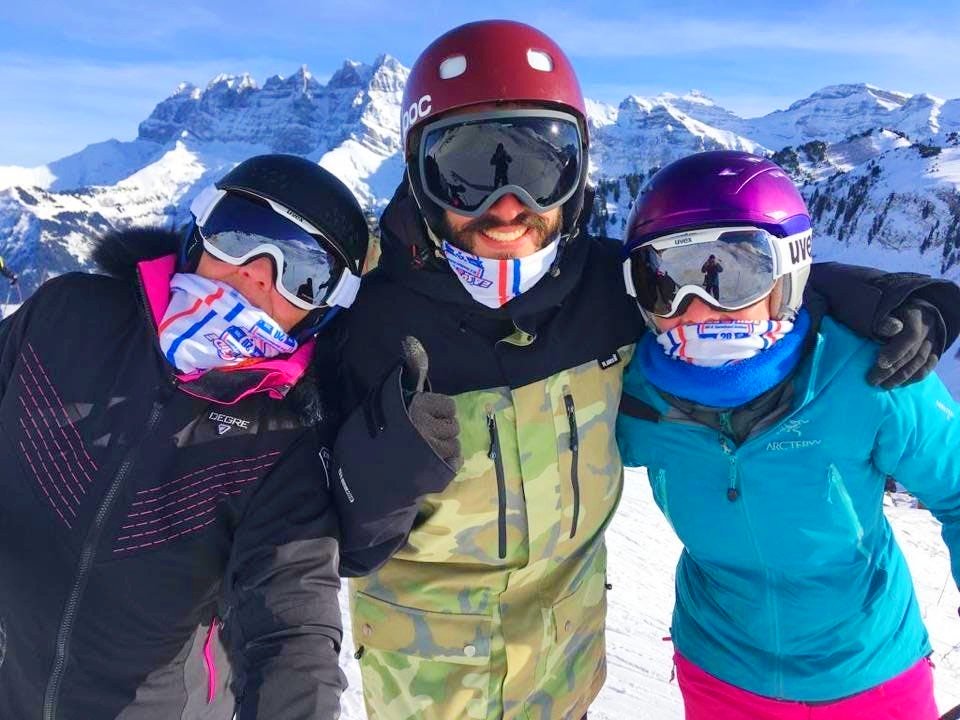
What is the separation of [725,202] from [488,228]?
2.58 feet

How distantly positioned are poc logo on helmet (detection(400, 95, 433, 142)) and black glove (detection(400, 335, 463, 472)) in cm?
91

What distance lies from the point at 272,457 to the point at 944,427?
1998 mm

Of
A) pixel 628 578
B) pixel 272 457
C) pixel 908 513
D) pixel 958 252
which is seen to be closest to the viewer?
pixel 272 457

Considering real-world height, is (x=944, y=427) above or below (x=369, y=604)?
above

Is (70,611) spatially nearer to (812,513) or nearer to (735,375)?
(735,375)

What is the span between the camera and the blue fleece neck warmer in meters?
2.18

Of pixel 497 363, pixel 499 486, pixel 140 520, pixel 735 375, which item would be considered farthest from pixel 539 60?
pixel 140 520

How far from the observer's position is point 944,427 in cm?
211

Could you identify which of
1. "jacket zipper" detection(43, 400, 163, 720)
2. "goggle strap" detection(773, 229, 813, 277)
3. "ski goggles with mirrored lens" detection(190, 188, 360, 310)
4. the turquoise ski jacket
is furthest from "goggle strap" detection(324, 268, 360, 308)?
"goggle strap" detection(773, 229, 813, 277)

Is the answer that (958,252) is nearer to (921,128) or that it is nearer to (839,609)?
(839,609)

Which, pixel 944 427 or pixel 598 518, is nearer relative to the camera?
pixel 944 427

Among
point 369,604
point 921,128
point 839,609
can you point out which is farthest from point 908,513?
point 921,128

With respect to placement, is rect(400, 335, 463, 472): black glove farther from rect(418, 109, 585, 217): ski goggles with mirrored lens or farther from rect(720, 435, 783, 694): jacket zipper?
rect(720, 435, 783, 694): jacket zipper

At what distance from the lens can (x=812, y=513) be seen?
2.22 metres
